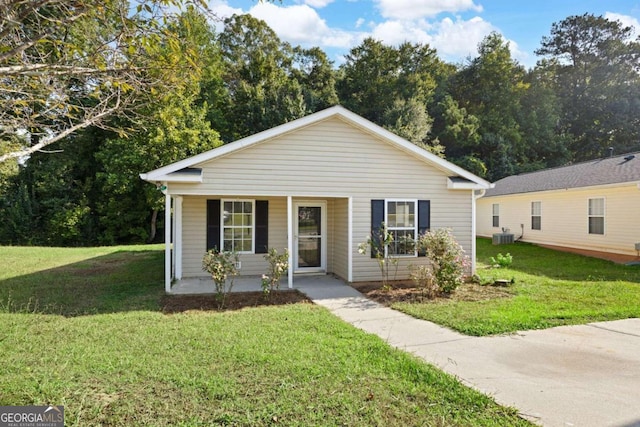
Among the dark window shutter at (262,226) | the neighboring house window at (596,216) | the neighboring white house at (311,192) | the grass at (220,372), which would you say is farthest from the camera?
the neighboring house window at (596,216)

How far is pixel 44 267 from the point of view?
37.9ft

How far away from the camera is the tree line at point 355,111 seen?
20.6m

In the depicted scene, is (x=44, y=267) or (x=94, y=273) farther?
(x=44, y=267)

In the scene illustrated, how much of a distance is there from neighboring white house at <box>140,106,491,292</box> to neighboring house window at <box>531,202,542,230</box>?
955cm

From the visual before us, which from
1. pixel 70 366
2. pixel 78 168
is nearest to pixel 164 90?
pixel 70 366

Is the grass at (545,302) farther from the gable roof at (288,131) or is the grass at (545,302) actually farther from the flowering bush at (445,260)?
the gable roof at (288,131)

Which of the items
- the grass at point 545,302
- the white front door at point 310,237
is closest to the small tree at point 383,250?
the grass at point 545,302

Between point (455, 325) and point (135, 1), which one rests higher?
point (135, 1)

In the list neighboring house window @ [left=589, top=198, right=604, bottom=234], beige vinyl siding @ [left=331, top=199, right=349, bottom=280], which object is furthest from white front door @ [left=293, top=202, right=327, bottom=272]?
neighboring house window @ [left=589, top=198, right=604, bottom=234]

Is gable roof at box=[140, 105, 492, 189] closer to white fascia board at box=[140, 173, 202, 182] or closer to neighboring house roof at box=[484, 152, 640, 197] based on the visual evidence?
white fascia board at box=[140, 173, 202, 182]

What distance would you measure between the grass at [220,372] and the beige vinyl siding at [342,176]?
305cm

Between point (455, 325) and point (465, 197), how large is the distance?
4.82 metres

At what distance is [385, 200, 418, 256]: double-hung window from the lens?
931 cm

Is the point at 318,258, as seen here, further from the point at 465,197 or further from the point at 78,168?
the point at 78,168
